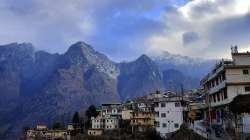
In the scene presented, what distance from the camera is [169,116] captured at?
94.2m

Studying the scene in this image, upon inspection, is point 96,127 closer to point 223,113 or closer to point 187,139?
point 187,139

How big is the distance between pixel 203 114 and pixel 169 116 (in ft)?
37.5

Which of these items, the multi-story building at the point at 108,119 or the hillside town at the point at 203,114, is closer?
the hillside town at the point at 203,114

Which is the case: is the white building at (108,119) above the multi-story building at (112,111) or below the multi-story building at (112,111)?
below

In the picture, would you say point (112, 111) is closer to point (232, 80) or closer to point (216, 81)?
point (216, 81)

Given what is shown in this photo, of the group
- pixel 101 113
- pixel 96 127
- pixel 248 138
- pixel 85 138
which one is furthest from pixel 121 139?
pixel 248 138

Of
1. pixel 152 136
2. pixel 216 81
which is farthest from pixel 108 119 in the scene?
pixel 216 81

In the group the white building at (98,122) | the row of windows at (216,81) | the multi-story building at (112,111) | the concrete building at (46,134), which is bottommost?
the concrete building at (46,134)

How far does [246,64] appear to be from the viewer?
62.9 metres

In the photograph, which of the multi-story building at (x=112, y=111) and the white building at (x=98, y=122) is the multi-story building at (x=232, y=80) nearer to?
the white building at (x=98, y=122)

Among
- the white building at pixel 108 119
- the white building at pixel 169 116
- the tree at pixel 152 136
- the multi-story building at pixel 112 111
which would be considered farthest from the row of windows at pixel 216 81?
the multi-story building at pixel 112 111

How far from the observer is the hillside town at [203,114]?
184 feet

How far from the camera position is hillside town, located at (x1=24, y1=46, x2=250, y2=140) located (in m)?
56.0

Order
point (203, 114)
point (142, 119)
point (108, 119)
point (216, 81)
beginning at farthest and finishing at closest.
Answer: point (108, 119), point (142, 119), point (203, 114), point (216, 81)
